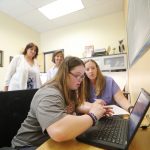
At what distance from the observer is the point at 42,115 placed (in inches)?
27.1

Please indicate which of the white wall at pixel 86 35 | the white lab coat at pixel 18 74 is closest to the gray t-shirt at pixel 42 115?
the white lab coat at pixel 18 74

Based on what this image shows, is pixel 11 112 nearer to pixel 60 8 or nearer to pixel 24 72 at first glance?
pixel 24 72

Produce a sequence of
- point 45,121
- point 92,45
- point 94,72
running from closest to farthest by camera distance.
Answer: point 45,121 < point 94,72 < point 92,45

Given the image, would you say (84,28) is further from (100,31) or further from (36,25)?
(36,25)

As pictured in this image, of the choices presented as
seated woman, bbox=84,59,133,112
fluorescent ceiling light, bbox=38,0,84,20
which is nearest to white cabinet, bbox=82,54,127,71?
fluorescent ceiling light, bbox=38,0,84,20

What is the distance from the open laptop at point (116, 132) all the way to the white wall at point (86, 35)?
2.92m

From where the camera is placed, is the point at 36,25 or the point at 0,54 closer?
the point at 0,54

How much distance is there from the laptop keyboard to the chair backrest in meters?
0.52

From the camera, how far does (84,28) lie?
3879mm

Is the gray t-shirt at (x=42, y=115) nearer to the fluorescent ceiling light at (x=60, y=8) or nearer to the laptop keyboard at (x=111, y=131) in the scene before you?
the laptop keyboard at (x=111, y=131)

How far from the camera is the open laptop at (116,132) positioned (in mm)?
557

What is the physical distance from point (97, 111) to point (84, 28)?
10.8 feet

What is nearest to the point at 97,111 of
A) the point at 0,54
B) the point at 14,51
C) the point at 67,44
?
the point at 0,54

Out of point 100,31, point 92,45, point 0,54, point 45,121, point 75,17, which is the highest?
point 75,17
